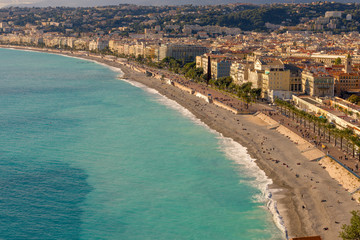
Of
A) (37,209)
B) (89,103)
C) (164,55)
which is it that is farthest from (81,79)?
(37,209)

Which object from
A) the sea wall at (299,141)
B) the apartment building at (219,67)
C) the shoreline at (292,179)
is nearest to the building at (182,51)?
the apartment building at (219,67)

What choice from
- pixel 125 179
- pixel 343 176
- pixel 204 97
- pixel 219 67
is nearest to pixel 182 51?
pixel 219 67

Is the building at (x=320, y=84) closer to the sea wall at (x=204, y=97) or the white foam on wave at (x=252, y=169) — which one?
the sea wall at (x=204, y=97)

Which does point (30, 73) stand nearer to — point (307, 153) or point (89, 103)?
point (89, 103)

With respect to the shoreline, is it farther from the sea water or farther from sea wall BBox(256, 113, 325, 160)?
the sea water

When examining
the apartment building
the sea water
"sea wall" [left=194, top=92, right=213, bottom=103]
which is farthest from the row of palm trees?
the apartment building

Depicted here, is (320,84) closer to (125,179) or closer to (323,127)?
(323,127)
